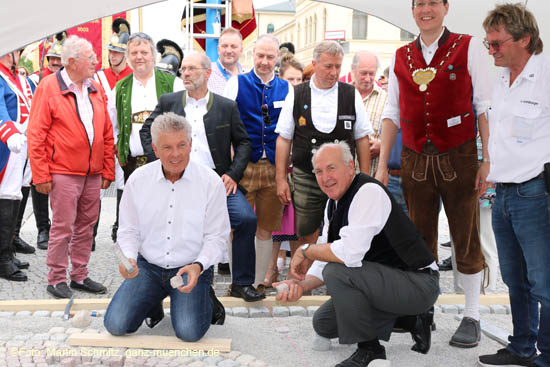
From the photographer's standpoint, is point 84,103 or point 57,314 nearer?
point 57,314

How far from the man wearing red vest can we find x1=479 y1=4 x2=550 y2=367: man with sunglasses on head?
0.35m

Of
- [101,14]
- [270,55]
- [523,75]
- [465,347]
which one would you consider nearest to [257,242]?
[270,55]

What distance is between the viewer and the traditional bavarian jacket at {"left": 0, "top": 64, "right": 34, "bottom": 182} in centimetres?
492

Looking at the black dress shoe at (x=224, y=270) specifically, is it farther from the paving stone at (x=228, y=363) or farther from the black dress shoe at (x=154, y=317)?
the paving stone at (x=228, y=363)

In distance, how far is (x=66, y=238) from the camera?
15.4 ft

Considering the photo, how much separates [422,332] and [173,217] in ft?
5.36

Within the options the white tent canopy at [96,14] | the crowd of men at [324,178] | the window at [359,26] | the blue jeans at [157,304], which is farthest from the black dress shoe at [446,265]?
the window at [359,26]

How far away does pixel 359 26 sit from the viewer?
40188mm

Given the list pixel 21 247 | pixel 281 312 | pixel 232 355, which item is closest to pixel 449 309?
pixel 281 312

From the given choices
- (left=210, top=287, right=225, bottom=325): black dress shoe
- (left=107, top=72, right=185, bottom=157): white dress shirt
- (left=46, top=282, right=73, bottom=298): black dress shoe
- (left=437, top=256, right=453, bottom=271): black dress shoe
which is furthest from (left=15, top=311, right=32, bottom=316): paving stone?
(left=437, top=256, right=453, bottom=271): black dress shoe

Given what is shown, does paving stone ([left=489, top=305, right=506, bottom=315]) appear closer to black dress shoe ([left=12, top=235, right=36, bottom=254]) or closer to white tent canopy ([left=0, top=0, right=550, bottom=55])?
white tent canopy ([left=0, top=0, right=550, bottom=55])

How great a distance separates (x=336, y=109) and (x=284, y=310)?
149 cm

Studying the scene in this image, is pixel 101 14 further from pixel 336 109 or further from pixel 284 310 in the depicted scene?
pixel 284 310

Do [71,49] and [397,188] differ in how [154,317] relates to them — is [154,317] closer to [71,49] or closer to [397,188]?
[71,49]
